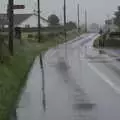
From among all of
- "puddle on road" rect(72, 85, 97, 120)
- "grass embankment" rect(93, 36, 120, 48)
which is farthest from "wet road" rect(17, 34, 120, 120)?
"grass embankment" rect(93, 36, 120, 48)

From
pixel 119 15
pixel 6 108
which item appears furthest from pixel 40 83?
pixel 119 15

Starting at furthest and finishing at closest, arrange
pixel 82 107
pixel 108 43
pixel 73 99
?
1. pixel 108 43
2. pixel 73 99
3. pixel 82 107

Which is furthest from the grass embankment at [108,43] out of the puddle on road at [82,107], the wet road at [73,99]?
the puddle on road at [82,107]

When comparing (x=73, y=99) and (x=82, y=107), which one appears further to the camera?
(x=73, y=99)

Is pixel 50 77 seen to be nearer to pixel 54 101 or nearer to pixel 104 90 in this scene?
pixel 104 90

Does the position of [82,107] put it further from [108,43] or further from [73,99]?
[108,43]

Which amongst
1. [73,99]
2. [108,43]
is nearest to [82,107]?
[73,99]

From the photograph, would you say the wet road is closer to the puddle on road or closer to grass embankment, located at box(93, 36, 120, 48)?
the puddle on road

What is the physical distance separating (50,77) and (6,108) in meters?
8.45

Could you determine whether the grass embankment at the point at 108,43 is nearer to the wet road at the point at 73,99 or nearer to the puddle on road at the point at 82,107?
the wet road at the point at 73,99

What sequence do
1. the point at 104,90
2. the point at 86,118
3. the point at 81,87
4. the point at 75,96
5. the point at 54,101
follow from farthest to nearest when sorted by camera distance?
the point at 81,87 < the point at 104,90 < the point at 75,96 < the point at 54,101 < the point at 86,118

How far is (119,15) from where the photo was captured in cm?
14888

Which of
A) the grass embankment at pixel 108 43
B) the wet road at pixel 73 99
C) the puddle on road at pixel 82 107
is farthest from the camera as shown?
the grass embankment at pixel 108 43

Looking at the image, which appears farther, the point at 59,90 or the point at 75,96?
the point at 59,90
